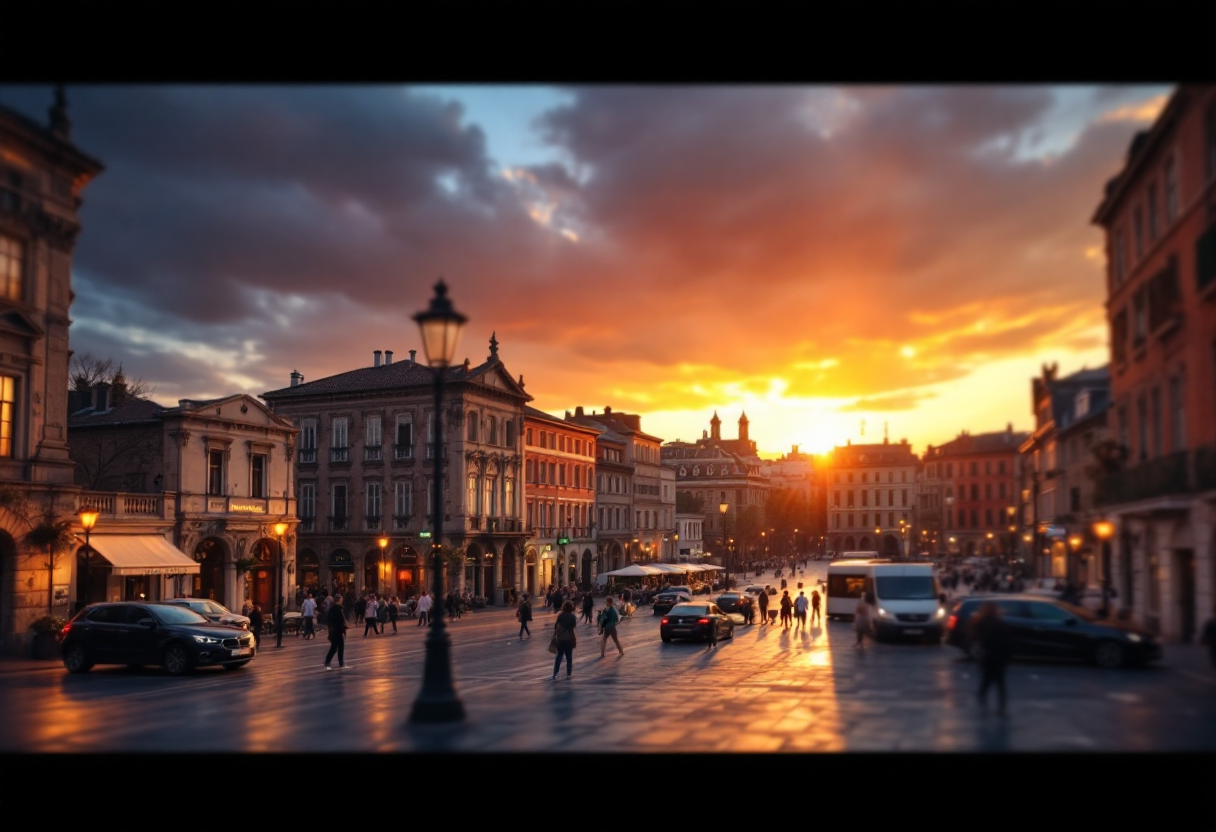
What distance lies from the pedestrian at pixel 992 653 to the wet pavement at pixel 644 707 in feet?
0.81

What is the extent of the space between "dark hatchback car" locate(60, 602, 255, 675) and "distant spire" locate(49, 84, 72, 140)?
48.1ft

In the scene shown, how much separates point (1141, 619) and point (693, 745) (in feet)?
21.1

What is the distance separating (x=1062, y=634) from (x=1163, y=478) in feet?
14.0

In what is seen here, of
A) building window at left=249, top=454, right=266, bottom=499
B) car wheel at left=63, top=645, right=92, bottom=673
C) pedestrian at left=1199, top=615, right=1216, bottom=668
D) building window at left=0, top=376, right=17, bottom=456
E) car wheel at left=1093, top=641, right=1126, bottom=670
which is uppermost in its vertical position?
building window at left=0, top=376, right=17, bottom=456

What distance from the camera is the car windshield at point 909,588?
1151 inches

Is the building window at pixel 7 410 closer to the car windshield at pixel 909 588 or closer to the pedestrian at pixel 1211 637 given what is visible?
the car windshield at pixel 909 588

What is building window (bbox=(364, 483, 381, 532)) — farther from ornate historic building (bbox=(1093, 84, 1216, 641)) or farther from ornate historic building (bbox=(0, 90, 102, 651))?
ornate historic building (bbox=(1093, 84, 1216, 641))

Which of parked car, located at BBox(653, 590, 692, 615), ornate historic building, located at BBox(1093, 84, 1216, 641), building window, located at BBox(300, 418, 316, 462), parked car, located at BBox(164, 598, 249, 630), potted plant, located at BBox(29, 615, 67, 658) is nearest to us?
ornate historic building, located at BBox(1093, 84, 1216, 641)

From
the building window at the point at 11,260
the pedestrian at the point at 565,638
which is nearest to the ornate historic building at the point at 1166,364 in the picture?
the pedestrian at the point at 565,638

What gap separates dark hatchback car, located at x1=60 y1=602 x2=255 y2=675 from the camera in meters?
25.0

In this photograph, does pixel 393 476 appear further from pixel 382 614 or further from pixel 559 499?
pixel 559 499

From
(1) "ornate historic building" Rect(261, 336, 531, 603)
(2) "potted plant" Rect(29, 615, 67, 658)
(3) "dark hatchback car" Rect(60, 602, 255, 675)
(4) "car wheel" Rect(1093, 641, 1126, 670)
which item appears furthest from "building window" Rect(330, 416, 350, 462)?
(4) "car wheel" Rect(1093, 641, 1126, 670)

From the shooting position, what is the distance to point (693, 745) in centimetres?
1298
